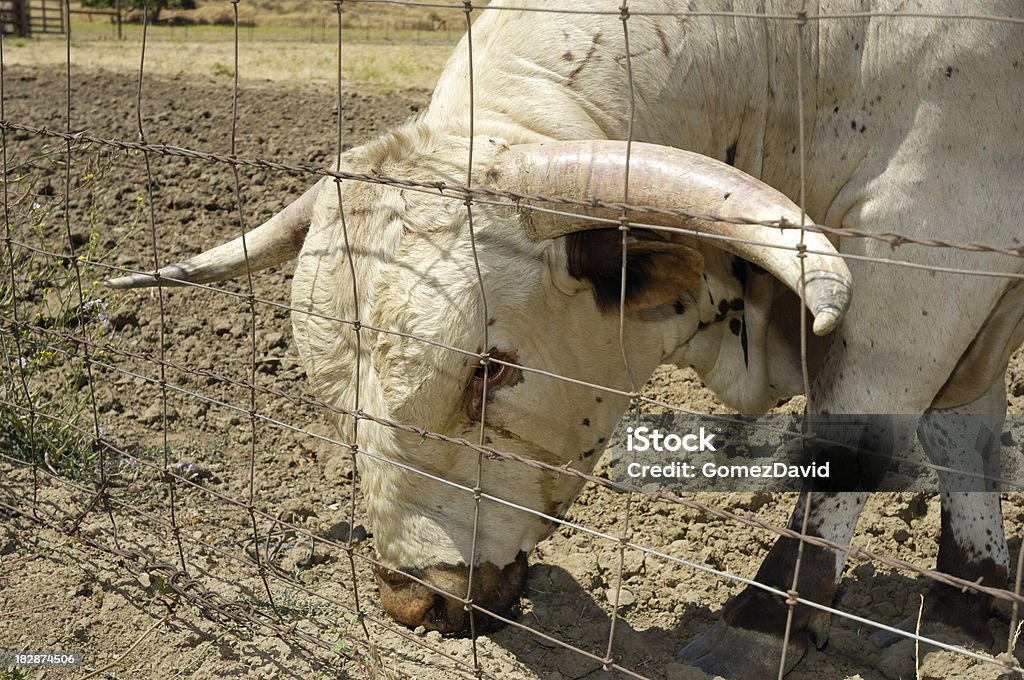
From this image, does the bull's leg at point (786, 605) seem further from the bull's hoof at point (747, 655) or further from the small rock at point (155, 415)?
the small rock at point (155, 415)

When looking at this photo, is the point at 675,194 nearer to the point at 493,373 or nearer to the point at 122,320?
the point at 493,373

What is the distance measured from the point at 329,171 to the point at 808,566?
5.84 feet

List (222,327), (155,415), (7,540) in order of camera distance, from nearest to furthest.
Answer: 1. (7,540)
2. (155,415)
3. (222,327)

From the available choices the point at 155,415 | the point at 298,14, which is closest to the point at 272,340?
the point at 155,415

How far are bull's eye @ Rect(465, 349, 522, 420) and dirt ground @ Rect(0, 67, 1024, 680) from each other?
0.54 metres

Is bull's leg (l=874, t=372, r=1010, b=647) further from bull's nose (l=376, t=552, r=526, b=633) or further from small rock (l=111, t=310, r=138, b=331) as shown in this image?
small rock (l=111, t=310, r=138, b=331)

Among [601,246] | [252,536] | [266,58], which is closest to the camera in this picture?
[601,246]

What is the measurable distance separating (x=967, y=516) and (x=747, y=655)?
104 cm

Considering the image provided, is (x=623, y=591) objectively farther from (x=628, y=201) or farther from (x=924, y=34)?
(x=924, y=34)

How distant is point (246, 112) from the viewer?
787cm

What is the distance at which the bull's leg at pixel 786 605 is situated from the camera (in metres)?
3.13

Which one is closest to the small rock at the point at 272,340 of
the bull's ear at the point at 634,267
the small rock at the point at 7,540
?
the small rock at the point at 7,540

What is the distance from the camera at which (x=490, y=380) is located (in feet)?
9.33

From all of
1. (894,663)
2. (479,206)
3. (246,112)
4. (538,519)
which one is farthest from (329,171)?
(246,112)
